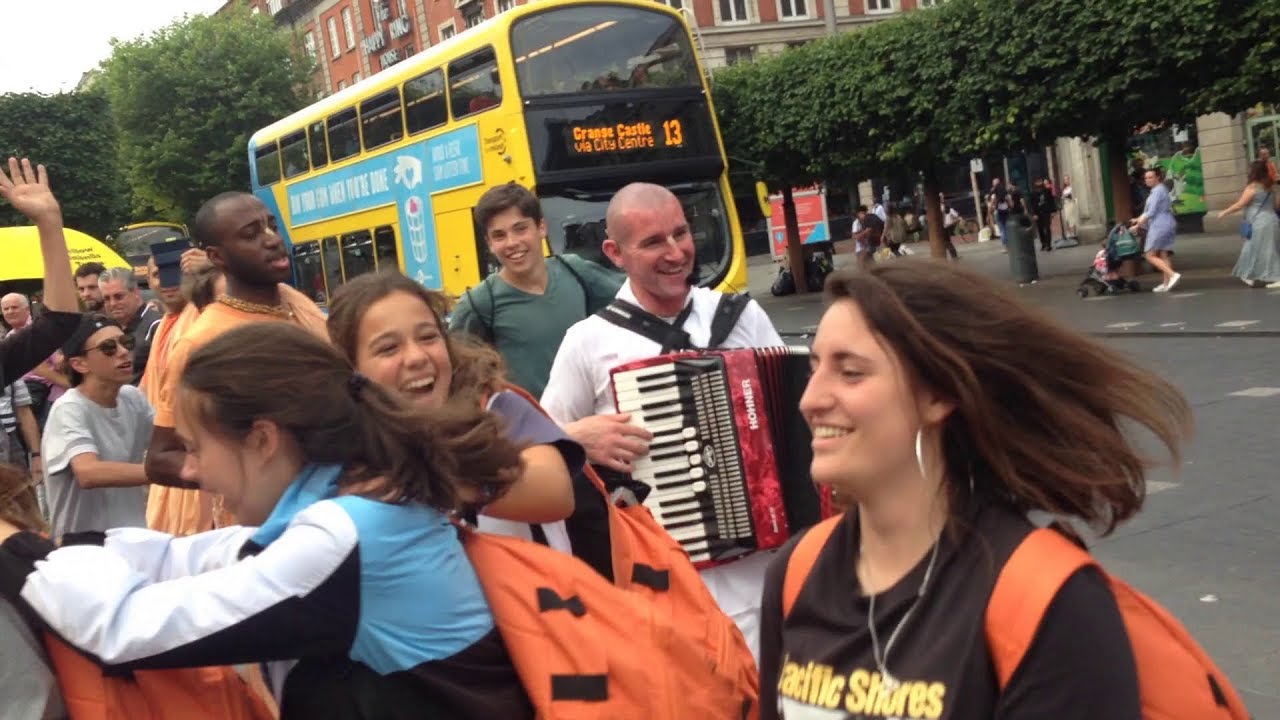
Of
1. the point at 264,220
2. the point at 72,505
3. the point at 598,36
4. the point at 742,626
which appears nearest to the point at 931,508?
the point at 742,626

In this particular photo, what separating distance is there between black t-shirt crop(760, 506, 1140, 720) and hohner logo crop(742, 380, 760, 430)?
4.76 feet

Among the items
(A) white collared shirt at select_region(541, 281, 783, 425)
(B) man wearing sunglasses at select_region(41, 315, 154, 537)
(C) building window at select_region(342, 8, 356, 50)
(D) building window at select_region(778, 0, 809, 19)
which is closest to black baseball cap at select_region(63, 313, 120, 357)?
(B) man wearing sunglasses at select_region(41, 315, 154, 537)

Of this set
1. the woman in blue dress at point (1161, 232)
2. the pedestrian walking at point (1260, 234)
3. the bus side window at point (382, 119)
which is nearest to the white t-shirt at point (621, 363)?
the bus side window at point (382, 119)

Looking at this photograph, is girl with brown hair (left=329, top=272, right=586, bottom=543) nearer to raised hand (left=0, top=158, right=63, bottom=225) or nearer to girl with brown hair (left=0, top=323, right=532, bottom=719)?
girl with brown hair (left=0, top=323, right=532, bottom=719)

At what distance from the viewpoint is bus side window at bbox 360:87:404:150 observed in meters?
16.8

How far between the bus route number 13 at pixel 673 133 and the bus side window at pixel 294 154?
6.29 metres

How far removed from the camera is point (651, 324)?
3891mm

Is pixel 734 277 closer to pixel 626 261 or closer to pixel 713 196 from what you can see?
pixel 713 196

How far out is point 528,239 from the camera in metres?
5.06

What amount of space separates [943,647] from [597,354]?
2.18 metres

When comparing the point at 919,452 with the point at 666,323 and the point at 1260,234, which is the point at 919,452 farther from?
the point at 1260,234

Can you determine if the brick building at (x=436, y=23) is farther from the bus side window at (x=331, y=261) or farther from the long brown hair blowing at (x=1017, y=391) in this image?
the long brown hair blowing at (x=1017, y=391)

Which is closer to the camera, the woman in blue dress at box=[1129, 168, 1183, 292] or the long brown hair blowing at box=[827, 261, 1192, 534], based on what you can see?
the long brown hair blowing at box=[827, 261, 1192, 534]

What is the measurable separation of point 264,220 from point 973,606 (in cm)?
332
